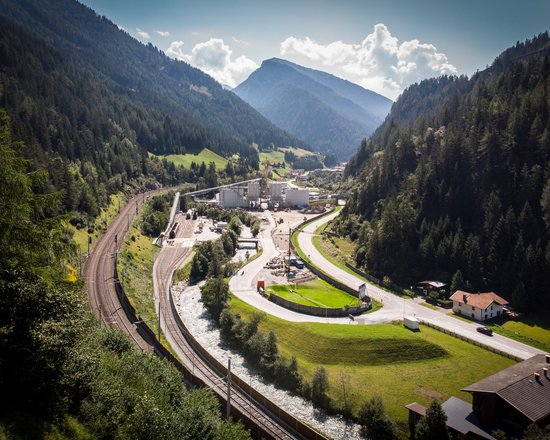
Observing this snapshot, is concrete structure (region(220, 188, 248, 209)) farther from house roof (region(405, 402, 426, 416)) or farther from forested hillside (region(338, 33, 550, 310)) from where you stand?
house roof (region(405, 402, 426, 416))

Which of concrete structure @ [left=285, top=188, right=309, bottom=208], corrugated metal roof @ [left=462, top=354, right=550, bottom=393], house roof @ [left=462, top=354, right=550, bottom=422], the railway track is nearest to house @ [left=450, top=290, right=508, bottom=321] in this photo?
corrugated metal roof @ [left=462, top=354, right=550, bottom=393]

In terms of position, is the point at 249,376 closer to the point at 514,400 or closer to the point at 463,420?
the point at 463,420

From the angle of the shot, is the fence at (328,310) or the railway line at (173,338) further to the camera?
the fence at (328,310)

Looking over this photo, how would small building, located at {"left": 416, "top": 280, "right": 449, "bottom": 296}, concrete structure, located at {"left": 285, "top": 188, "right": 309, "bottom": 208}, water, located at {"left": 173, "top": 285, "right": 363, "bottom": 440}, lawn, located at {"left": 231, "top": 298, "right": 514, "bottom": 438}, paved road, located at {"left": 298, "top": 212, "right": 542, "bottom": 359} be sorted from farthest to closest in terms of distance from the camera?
concrete structure, located at {"left": 285, "top": 188, "right": 309, "bottom": 208} < small building, located at {"left": 416, "top": 280, "right": 449, "bottom": 296} < paved road, located at {"left": 298, "top": 212, "right": 542, "bottom": 359} < lawn, located at {"left": 231, "top": 298, "right": 514, "bottom": 438} < water, located at {"left": 173, "top": 285, "right": 363, "bottom": 440}

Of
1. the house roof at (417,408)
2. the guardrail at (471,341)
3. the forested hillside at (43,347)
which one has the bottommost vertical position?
the house roof at (417,408)

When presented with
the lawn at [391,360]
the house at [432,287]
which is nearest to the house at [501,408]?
the lawn at [391,360]

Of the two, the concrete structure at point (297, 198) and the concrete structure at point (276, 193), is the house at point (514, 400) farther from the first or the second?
the concrete structure at point (276, 193)
